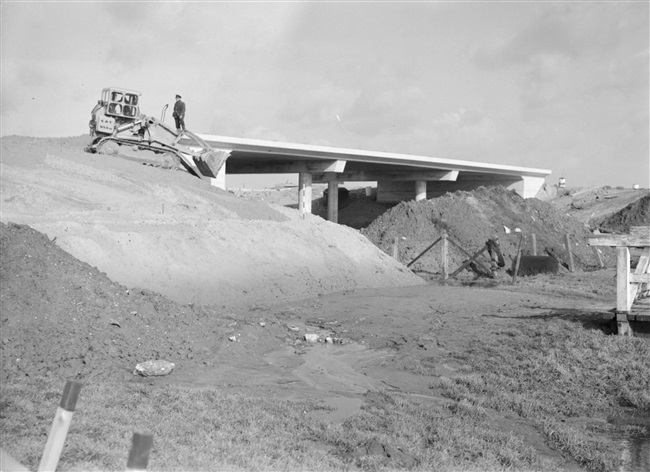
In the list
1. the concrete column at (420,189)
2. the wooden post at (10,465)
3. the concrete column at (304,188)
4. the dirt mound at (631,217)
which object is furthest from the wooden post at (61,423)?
the concrete column at (420,189)

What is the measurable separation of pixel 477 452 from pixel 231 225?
14.0 m

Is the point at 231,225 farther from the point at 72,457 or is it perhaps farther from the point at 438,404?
the point at 72,457

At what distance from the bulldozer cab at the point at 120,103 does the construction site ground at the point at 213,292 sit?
4.48 feet

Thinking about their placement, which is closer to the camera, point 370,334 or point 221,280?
point 370,334

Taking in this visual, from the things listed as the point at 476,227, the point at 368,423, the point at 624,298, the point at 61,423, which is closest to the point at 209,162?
the point at 476,227

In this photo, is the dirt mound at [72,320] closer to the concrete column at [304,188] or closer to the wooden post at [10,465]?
the wooden post at [10,465]

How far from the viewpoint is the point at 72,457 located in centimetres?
589

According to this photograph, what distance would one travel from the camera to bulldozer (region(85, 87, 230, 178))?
78.0ft

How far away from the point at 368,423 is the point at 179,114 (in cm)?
2021

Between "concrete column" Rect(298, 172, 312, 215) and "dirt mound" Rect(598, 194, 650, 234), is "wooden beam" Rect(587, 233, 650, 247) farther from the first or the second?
"dirt mound" Rect(598, 194, 650, 234)

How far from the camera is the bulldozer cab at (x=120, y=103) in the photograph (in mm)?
23688

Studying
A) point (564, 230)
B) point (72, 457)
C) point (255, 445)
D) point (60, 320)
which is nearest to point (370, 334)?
point (60, 320)

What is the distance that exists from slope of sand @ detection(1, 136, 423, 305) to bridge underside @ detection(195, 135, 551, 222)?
10751mm

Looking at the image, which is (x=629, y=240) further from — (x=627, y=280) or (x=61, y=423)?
(x=61, y=423)
